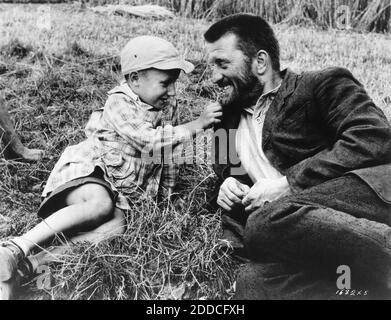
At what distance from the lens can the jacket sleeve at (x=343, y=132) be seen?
7.22 ft

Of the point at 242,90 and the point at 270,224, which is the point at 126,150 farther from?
the point at 270,224

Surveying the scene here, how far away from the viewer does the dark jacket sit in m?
2.20

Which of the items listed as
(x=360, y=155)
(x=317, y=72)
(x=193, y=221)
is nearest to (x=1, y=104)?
(x=193, y=221)

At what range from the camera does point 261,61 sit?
2592 mm

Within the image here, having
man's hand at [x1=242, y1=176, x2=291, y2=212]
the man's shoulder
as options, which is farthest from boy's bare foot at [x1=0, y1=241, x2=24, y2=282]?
the man's shoulder

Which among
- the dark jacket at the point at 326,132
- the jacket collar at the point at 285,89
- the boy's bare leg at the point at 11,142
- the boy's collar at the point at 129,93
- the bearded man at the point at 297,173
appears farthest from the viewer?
the boy's bare leg at the point at 11,142

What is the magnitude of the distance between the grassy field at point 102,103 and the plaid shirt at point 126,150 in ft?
0.51

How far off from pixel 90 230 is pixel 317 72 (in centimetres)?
136
